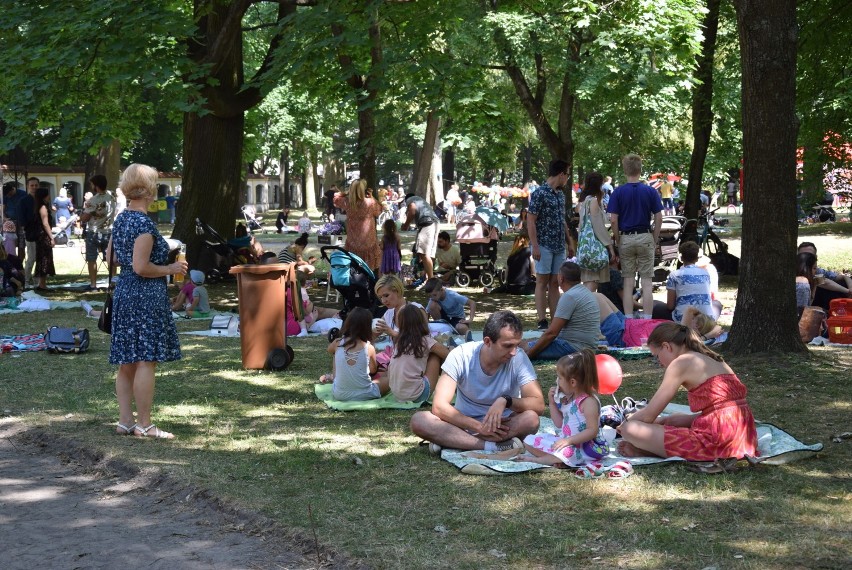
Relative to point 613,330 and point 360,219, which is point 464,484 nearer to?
point 613,330

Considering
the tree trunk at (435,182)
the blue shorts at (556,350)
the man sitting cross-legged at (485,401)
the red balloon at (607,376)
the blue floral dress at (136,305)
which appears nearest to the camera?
the man sitting cross-legged at (485,401)

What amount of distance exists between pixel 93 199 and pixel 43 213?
3.77 feet

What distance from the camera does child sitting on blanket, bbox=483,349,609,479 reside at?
259 inches

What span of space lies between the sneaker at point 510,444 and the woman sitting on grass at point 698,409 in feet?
2.30

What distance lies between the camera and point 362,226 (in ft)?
52.2

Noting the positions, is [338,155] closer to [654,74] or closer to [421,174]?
[421,174]

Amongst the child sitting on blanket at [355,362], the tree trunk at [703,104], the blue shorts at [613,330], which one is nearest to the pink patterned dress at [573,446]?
the child sitting on blanket at [355,362]

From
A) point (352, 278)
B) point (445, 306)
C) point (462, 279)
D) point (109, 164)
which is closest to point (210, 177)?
point (462, 279)

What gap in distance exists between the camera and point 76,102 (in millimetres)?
15227

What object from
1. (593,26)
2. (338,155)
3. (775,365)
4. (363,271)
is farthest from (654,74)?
(338,155)

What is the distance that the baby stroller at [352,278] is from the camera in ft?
43.7

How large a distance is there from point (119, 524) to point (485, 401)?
7.88 ft

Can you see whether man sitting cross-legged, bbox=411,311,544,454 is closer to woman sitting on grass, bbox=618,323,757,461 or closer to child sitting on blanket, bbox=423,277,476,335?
woman sitting on grass, bbox=618,323,757,461

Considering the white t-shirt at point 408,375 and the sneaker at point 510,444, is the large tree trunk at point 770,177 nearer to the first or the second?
the white t-shirt at point 408,375
